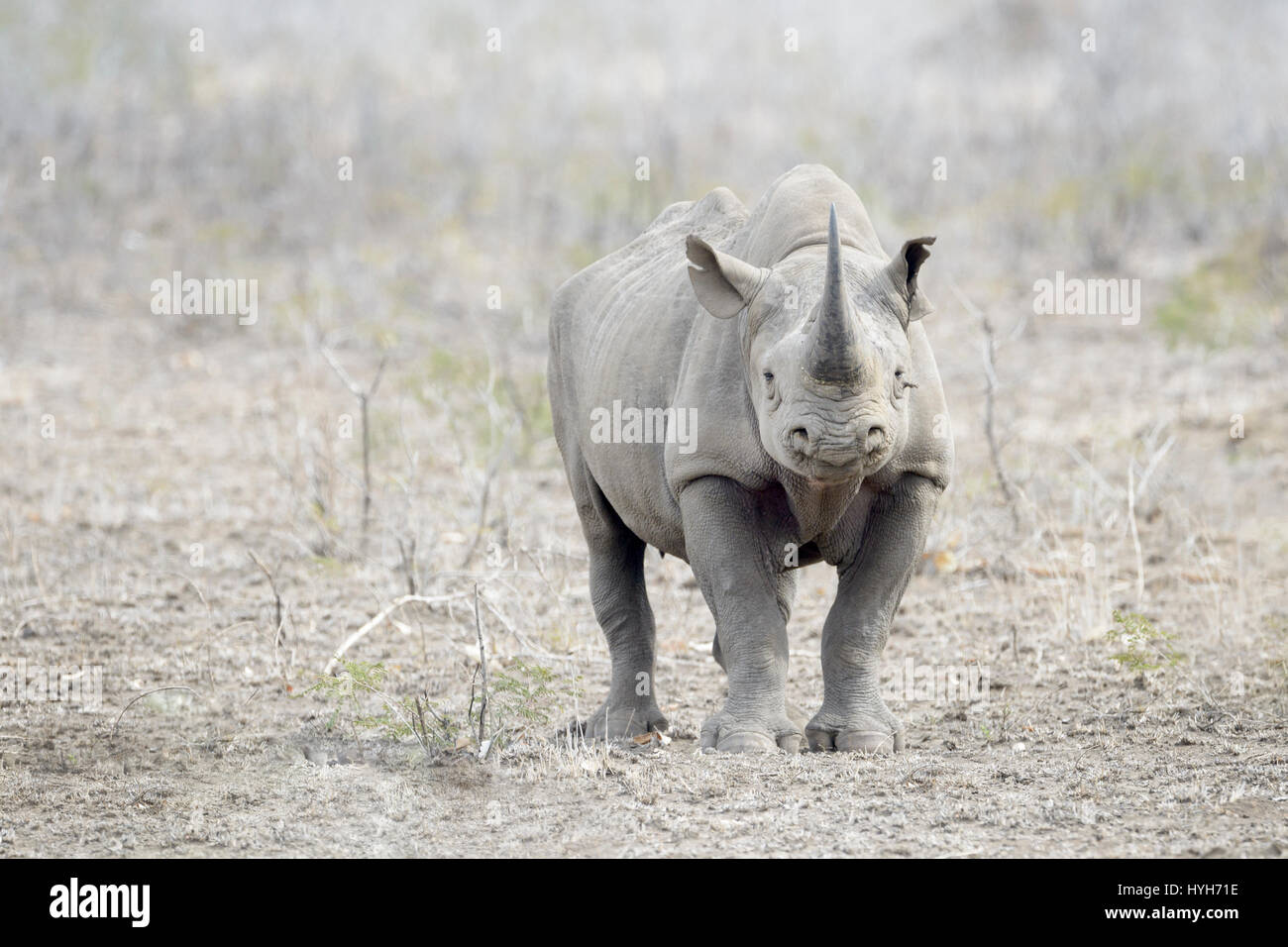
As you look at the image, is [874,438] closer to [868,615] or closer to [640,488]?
[868,615]

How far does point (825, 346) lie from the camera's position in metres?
5.23

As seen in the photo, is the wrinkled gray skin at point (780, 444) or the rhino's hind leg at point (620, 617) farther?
the rhino's hind leg at point (620, 617)

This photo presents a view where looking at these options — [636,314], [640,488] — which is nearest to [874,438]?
[640,488]

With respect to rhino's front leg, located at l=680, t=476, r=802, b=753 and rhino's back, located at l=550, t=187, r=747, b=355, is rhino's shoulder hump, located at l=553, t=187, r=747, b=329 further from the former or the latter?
rhino's front leg, located at l=680, t=476, r=802, b=753

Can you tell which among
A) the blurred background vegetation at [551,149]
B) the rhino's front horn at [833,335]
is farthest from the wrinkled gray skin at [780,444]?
the blurred background vegetation at [551,149]

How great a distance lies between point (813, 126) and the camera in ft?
74.6

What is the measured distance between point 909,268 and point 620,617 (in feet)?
7.26

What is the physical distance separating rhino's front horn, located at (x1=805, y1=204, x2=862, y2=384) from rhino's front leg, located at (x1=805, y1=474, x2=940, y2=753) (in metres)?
1.01

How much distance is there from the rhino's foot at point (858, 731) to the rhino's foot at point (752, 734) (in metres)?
0.09

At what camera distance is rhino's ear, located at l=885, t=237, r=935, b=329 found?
580 cm

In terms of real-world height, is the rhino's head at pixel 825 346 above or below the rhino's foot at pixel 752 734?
above

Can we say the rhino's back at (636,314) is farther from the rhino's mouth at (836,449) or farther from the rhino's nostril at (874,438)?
the rhino's nostril at (874,438)

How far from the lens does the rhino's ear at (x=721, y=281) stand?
5973 millimetres
